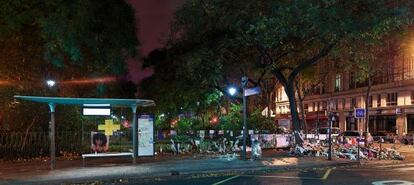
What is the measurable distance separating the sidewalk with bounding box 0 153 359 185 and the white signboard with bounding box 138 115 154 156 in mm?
1112

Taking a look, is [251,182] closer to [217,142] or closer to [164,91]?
[217,142]

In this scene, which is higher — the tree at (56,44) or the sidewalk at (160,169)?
the tree at (56,44)

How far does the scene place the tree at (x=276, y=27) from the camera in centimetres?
2192

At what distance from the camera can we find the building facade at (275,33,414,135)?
54750 mm

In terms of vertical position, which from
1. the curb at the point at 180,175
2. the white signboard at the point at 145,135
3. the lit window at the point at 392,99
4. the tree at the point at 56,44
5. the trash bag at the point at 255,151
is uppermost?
the tree at the point at 56,44

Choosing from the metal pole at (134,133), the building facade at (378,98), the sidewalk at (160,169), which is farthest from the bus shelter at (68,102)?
the building facade at (378,98)

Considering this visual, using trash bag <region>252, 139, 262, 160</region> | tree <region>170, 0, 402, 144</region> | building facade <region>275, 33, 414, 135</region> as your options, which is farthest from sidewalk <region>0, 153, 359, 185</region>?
building facade <region>275, 33, 414, 135</region>

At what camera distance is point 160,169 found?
58.4 ft

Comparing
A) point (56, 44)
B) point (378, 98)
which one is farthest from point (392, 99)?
point (56, 44)

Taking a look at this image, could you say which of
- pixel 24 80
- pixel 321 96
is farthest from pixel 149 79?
pixel 321 96

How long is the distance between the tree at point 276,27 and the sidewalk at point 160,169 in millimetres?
5848

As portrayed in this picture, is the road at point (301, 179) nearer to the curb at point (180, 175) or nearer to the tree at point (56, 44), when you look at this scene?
the curb at point (180, 175)

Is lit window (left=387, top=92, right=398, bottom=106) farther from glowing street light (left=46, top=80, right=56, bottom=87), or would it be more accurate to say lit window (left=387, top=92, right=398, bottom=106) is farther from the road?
glowing street light (left=46, top=80, right=56, bottom=87)

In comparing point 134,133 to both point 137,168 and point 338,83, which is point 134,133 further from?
point 338,83
